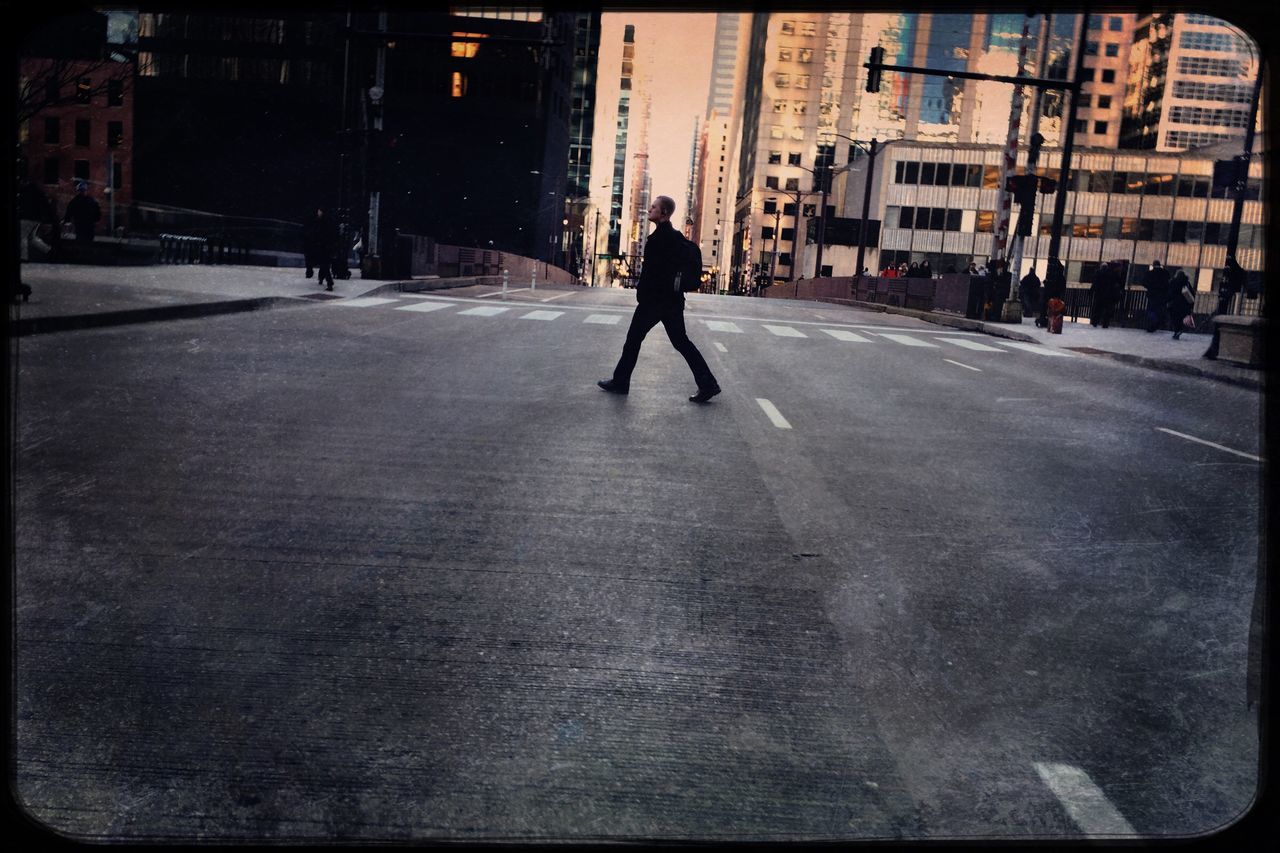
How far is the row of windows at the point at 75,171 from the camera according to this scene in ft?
126

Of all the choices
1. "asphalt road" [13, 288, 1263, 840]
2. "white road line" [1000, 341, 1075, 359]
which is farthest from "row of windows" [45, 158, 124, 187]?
"asphalt road" [13, 288, 1263, 840]

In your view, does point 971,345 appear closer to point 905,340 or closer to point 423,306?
point 905,340

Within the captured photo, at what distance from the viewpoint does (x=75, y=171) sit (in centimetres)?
5184

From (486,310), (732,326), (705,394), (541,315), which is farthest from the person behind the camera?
(732,326)

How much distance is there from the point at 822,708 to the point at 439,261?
35440 mm

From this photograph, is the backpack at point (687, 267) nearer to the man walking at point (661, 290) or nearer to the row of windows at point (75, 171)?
the man walking at point (661, 290)

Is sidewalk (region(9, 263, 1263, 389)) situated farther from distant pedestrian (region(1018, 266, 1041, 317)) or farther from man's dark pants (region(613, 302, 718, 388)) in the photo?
distant pedestrian (region(1018, 266, 1041, 317))

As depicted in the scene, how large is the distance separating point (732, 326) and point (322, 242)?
9.94 metres

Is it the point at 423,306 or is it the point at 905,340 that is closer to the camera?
the point at 905,340

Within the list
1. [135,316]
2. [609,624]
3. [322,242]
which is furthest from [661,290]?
[322,242]

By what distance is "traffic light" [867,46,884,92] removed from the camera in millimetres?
21844

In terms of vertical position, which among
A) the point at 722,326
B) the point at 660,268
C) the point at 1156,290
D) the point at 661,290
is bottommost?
the point at 722,326

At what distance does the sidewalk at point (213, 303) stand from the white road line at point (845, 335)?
14.5 feet

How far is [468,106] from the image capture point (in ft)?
245
